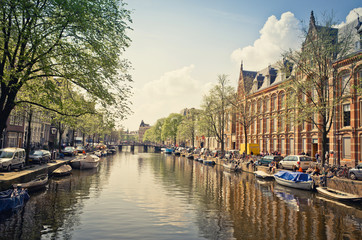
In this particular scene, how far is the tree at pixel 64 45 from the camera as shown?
1569 cm

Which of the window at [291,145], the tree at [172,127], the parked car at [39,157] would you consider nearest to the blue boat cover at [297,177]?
the window at [291,145]

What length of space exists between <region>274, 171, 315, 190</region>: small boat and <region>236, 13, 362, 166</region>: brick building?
6.17 meters

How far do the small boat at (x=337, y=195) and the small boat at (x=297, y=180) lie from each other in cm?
145

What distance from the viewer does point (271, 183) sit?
3198cm

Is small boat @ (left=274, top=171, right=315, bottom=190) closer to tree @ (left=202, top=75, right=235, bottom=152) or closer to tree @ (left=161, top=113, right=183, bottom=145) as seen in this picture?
tree @ (left=202, top=75, right=235, bottom=152)

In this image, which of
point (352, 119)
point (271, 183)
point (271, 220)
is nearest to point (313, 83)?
point (352, 119)

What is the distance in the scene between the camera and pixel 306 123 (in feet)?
140

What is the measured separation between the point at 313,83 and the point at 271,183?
12.9m

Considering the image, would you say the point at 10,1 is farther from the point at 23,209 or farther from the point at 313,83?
the point at 313,83

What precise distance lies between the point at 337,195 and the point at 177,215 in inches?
537

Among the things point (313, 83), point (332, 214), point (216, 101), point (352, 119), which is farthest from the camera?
point (216, 101)

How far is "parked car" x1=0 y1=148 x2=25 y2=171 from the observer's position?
972 inches

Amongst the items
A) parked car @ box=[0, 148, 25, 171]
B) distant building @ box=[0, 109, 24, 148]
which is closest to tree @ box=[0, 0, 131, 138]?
parked car @ box=[0, 148, 25, 171]

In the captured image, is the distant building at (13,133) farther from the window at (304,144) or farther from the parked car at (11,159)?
the window at (304,144)
